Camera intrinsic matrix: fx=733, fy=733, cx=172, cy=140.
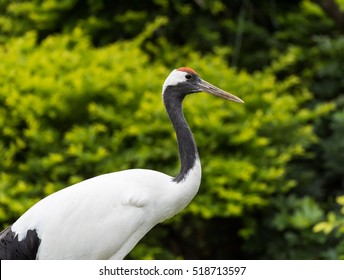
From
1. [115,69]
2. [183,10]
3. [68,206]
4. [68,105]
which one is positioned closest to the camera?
[68,206]

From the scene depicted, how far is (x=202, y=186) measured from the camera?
586 centimetres

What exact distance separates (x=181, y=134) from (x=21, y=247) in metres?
0.97

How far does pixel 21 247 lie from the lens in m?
3.62

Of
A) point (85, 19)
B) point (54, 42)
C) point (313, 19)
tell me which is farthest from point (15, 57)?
point (313, 19)

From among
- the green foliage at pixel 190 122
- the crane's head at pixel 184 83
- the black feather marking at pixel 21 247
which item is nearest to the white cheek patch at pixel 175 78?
the crane's head at pixel 184 83

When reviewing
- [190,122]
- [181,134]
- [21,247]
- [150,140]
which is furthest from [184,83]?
[190,122]

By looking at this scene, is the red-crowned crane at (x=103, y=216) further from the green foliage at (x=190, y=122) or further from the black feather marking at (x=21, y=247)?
the green foliage at (x=190, y=122)

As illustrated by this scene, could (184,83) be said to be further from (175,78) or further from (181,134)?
(181,134)

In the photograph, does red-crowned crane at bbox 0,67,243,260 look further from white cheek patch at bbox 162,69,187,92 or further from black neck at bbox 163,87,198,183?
white cheek patch at bbox 162,69,187,92

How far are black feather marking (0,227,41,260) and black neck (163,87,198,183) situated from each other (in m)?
0.76

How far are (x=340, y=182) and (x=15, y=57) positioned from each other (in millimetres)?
3217

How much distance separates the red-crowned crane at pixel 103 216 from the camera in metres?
3.57

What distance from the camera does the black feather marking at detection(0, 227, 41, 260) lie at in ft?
11.8

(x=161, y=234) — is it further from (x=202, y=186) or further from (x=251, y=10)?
(x=251, y=10)
